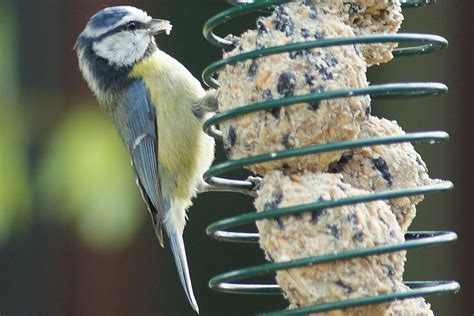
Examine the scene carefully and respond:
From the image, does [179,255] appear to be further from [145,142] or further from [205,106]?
[205,106]

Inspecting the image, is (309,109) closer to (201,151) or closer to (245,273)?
(245,273)

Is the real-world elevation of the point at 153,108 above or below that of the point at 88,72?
below

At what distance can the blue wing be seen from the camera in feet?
13.3

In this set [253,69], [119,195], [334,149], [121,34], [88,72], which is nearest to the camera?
[334,149]

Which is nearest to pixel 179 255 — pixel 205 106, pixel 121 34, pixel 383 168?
pixel 205 106

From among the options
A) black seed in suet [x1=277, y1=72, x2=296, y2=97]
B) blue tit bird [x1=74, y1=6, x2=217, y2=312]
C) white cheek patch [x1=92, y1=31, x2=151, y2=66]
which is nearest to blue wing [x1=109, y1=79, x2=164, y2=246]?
blue tit bird [x1=74, y1=6, x2=217, y2=312]

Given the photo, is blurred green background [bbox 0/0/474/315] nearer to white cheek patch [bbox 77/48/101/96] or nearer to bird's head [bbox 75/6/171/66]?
white cheek patch [bbox 77/48/101/96]

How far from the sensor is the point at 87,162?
15.1 ft

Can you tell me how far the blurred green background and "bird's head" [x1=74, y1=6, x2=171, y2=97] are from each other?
0.57 m

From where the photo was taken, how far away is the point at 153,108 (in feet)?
13.5

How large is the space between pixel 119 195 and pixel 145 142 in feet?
2.27

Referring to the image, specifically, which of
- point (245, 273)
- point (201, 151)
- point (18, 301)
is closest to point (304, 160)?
point (245, 273)

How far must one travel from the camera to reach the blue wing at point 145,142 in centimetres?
407

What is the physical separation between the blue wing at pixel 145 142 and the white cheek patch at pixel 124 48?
0.34 ft
